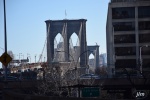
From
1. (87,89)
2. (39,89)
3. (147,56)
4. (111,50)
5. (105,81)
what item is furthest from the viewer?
(111,50)

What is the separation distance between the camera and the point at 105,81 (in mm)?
57875

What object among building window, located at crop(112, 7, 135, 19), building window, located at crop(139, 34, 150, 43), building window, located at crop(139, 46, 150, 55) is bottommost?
building window, located at crop(139, 46, 150, 55)

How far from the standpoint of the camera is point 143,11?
112375 millimetres

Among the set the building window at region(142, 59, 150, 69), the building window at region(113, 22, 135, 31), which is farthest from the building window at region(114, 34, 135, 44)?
the building window at region(142, 59, 150, 69)

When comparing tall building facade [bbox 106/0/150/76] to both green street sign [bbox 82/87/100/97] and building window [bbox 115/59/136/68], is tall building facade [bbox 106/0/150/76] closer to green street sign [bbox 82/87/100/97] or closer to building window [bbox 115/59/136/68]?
building window [bbox 115/59/136/68]

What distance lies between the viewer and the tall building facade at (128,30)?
110 meters

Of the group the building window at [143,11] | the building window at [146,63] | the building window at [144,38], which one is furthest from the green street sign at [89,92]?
the building window at [143,11]

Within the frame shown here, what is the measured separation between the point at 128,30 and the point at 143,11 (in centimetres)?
664

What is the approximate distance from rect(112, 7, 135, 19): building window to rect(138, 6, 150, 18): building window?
71.6 inches

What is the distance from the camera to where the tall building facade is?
110m

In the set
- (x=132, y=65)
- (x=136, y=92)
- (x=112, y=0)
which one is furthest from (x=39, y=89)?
(x=112, y=0)

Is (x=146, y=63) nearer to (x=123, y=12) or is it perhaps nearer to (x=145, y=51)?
(x=145, y=51)

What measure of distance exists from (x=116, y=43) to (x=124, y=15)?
24.8 ft

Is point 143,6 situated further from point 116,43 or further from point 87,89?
point 87,89
